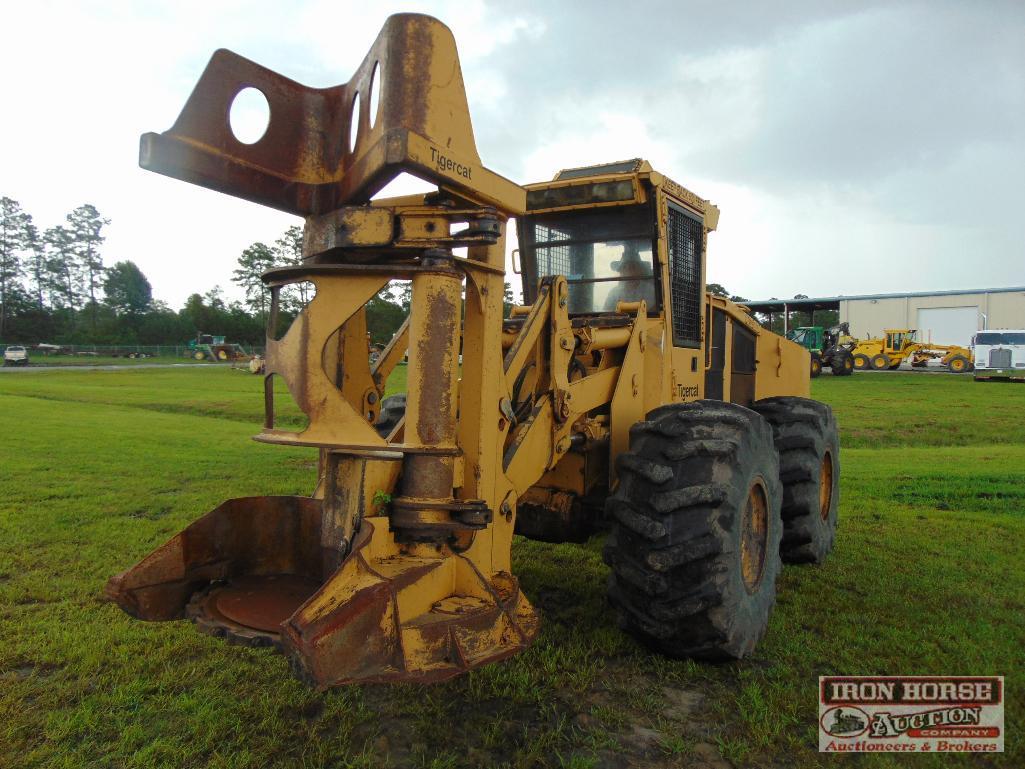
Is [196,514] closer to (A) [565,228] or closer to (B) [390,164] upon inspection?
(A) [565,228]

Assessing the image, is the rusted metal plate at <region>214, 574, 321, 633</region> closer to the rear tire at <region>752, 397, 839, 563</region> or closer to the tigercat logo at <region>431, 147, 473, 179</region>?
the tigercat logo at <region>431, 147, 473, 179</region>

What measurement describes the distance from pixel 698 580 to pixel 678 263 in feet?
8.28

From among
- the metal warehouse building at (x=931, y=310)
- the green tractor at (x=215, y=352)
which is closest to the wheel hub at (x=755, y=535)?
the metal warehouse building at (x=931, y=310)

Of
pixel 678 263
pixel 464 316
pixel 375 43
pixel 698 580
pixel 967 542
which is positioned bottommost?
pixel 967 542

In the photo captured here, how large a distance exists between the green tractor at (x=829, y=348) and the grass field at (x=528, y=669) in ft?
90.0

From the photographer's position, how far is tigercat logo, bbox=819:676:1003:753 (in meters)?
3.35

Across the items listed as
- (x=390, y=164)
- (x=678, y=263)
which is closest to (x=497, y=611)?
(x=390, y=164)

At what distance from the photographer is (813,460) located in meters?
5.96

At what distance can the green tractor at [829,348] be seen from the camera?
112 ft

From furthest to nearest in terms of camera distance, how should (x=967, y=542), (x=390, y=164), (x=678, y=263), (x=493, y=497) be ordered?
(x=967, y=542), (x=678, y=263), (x=493, y=497), (x=390, y=164)

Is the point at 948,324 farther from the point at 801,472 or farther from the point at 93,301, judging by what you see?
the point at 93,301

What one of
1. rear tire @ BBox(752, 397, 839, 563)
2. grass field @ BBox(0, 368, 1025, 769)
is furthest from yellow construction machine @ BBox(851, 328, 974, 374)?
rear tire @ BBox(752, 397, 839, 563)

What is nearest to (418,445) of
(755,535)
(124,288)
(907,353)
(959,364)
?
(755,535)

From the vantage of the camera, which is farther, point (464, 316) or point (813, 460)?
point (813, 460)
